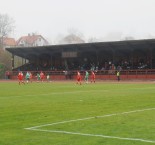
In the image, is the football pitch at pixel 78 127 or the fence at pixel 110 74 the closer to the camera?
the football pitch at pixel 78 127

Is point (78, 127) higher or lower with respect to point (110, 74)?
lower

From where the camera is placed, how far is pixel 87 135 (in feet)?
33.2

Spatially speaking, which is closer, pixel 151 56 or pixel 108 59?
pixel 151 56

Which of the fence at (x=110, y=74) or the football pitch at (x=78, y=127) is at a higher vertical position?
the fence at (x=110, y=74)

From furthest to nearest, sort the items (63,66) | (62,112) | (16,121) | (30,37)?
(30,37) < (63,66) < (62,112) < (16,121)

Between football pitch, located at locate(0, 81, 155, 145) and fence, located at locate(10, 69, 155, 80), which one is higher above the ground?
fence, located at locate(10, 69, 155, 80)

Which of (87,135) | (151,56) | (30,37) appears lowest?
(87,135)

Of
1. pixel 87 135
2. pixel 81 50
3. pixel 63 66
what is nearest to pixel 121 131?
pixel 87 135

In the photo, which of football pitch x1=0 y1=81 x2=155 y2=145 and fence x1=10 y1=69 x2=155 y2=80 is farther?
fence x1=10 y1=69 x2=155 y2=80

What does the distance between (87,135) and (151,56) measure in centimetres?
5526

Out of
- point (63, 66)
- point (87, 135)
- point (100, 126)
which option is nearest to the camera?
point (87, 135)

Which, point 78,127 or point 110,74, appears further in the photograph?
point 110,74

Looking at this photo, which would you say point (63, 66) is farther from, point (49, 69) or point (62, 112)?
point (62, 112)

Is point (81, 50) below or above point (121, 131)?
above
